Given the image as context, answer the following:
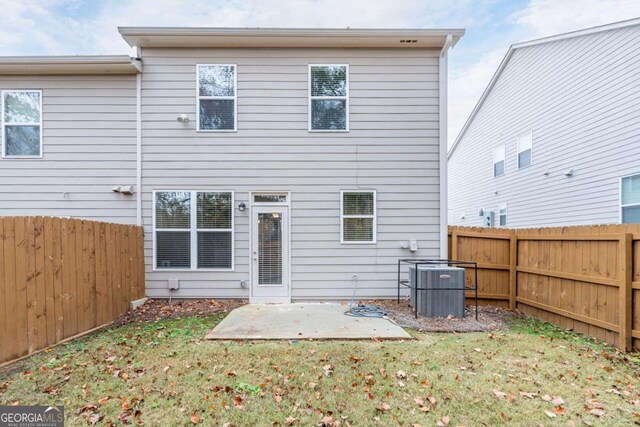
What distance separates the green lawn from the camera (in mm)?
2500

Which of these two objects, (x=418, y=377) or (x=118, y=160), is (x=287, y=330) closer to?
(x=418, y=377)

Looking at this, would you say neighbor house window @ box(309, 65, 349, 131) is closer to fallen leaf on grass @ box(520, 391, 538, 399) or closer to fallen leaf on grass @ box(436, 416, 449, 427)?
fallen leaf on grass @ box(520, 391, 538, 399)

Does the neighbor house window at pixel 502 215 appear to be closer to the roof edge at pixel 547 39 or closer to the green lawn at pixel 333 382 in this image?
the roof edge at pixel 547 39

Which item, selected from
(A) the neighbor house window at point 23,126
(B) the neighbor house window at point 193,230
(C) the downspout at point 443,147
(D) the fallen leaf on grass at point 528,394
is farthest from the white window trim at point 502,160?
(A) the neighbor house window at point 23,126

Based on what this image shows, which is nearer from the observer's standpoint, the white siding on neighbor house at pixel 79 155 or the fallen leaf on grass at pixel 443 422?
the fallen leaf on grass at pixel 443 422

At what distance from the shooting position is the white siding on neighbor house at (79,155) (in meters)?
6.33

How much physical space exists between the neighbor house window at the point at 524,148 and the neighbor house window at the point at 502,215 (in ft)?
5.25

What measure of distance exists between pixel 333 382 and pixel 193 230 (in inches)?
176

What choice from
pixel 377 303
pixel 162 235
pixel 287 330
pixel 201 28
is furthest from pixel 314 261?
pixel 201 28

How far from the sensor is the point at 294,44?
6.28m

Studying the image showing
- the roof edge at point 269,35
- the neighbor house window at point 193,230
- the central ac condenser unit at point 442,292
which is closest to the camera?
the central ac condenser unit at point 442,292

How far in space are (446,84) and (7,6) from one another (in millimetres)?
12479

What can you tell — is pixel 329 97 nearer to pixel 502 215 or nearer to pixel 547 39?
pixel 547 39

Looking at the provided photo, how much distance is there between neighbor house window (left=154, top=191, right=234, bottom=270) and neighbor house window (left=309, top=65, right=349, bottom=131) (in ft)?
8.10
